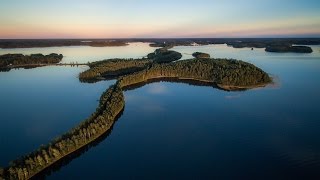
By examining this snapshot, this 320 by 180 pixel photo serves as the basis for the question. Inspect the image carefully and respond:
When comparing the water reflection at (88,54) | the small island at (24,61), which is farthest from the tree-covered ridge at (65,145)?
the water reflection at (88,54)

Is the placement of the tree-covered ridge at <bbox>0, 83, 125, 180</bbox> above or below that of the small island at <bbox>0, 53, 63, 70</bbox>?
below

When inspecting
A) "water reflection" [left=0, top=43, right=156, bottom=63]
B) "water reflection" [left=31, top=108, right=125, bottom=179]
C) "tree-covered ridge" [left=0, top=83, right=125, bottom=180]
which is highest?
"water reflection" [left=0, top=43, right=156, bottom=63]

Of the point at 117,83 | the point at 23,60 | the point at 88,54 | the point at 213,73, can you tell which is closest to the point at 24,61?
the point at 23,60

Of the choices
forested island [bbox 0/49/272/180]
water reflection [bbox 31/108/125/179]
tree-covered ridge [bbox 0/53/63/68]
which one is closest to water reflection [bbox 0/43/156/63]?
tree-covered ridge [bbox 0/53/63/68]

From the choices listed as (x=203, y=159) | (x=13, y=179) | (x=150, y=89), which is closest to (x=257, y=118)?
(x=203, y=159)

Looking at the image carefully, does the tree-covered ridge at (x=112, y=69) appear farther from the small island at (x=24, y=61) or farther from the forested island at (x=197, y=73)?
the small island at (x=24, y=61)

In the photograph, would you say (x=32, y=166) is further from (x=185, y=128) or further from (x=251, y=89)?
(x=251, y=89)

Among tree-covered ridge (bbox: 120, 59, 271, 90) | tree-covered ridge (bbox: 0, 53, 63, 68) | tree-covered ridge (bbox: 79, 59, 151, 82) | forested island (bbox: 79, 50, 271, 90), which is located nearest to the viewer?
tree-covered ridge (bbox: 120, 59, 271, 90)

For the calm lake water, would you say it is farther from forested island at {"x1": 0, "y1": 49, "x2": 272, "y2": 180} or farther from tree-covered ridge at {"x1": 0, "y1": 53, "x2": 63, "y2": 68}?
tree-covered ridge at {"x1": 0, "y1": 53, "x2": 63, "y2": 68}
